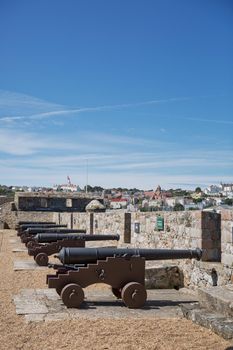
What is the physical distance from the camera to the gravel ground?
4.75 m

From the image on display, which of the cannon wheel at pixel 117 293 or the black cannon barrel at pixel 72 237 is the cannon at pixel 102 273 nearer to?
the cannon wheel at pixel 117 293

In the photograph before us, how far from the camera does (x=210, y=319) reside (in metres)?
5.26

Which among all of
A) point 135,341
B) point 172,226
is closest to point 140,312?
point 135,341

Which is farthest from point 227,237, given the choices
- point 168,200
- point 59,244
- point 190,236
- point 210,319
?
point 168,200

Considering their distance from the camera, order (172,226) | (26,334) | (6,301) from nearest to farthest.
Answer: (26,334) < (6,301) < (172,226)

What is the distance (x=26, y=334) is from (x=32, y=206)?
29204mm

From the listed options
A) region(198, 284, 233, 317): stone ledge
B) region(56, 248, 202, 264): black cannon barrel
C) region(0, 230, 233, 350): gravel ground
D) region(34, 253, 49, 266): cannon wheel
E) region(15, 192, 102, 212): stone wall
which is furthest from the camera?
region(15, 192, 102, 212): stone wall

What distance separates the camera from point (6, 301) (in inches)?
275

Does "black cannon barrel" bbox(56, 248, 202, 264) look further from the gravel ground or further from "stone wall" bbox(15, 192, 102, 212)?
"stone wall" bbox(15, 192, 102, 212)

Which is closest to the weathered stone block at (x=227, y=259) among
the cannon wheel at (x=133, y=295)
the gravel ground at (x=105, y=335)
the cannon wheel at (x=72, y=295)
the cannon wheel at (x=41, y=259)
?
the cannon wheel at (x=133, y=295)

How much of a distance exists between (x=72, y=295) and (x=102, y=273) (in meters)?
0.52

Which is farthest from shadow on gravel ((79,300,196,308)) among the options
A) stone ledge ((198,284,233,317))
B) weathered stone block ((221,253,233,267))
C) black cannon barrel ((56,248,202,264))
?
stone ledge ((198,284,233,317))

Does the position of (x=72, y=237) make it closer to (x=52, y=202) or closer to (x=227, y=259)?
(x=227, y=259)

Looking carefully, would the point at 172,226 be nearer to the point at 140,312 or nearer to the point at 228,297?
the point at 140,312
